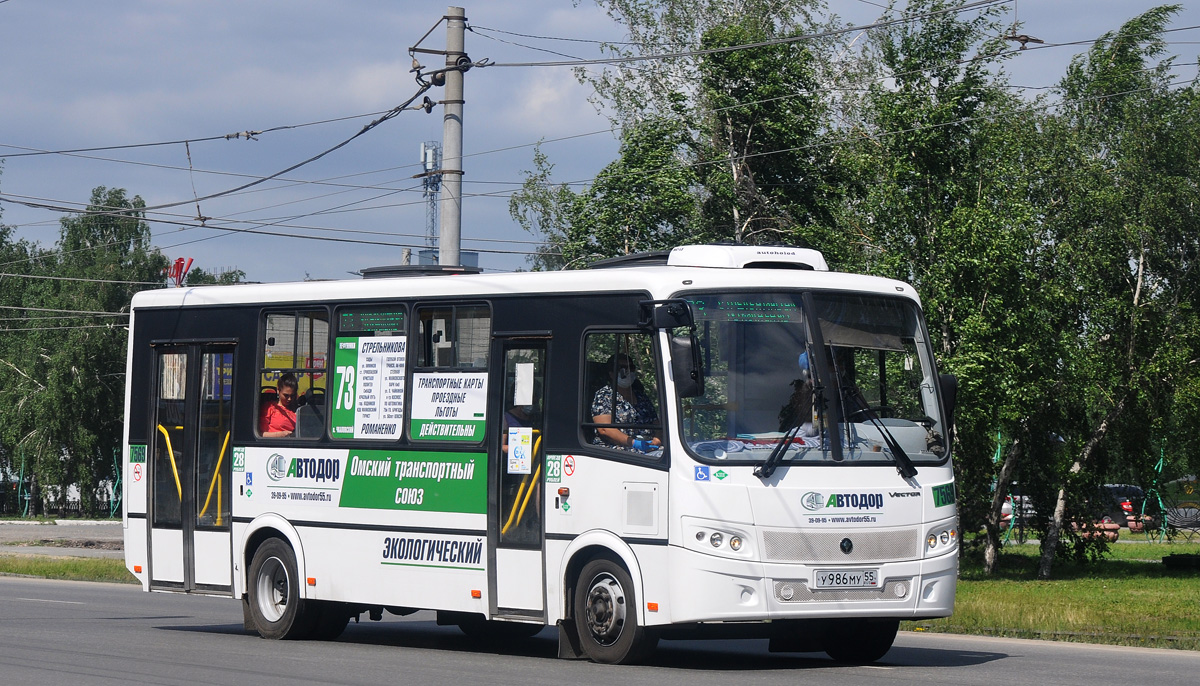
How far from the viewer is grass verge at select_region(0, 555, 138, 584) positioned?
28.8m

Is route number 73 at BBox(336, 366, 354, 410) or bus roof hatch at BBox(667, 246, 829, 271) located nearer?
bus roof hatch at BBox(667, 246, 829, 271)

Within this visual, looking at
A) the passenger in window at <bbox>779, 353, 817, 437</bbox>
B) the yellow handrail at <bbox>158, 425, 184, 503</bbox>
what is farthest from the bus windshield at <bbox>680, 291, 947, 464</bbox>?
the yellow handrail at <bbox>158, 425, 184, 503</bbox>

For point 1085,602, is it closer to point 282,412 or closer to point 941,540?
point 941,540

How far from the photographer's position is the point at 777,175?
3922cm

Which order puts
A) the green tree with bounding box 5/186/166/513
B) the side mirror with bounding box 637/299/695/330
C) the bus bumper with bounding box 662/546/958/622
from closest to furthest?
1. the bus bumper with bounding box 662/546/958/622
2. the side mirror with bounding box 637/299/695/330
3. the green tree with bounding box 5/186/166/513

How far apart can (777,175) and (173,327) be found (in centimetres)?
2469

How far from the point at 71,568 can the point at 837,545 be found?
2284cm

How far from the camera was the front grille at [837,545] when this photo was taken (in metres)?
11.6

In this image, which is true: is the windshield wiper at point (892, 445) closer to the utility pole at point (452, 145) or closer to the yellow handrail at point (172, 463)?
the yellow handrail at point (172, 463)

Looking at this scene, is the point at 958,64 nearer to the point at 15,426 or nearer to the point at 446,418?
the point at 446,418

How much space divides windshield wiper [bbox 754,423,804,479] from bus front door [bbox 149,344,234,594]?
6391mm

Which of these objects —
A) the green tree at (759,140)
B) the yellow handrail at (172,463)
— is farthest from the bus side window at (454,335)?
the green tree at (759,140)

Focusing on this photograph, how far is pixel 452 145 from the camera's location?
72.4 feet

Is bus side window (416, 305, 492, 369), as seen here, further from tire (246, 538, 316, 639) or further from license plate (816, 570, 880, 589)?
license plate (816, 570, 880, 589)
